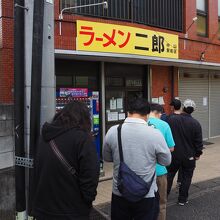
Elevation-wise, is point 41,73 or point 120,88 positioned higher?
point 120,88

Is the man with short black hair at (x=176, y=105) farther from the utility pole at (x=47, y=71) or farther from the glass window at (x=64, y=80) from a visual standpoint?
the glass window at (x=64, y=80)

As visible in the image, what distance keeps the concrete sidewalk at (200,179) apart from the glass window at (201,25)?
4283 millimetres

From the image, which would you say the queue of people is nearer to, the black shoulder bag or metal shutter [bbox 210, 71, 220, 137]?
the black shoulder bag

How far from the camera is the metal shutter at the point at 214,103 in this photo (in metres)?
14.9

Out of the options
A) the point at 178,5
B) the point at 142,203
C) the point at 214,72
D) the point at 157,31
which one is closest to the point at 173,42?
the point at 157,31

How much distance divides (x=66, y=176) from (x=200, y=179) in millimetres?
5990

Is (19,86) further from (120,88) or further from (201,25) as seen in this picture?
(201,25)

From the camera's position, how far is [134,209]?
3.89 m

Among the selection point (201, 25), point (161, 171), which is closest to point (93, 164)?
point (161, 171)

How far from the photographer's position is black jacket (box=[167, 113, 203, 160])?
634 cm

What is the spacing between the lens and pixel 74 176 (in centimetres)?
305

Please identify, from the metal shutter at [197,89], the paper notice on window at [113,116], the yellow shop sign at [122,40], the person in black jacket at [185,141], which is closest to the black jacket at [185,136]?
the person in black jacket at [185,141]

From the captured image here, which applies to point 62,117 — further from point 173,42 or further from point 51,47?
point 173,42

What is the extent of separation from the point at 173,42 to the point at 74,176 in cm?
872
